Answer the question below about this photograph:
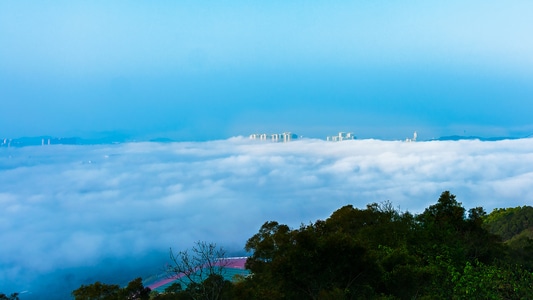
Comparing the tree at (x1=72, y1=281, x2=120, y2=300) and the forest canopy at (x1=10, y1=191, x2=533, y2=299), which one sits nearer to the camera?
the forest canopy at (x1=10, y1=191, x2=533, y2=299)

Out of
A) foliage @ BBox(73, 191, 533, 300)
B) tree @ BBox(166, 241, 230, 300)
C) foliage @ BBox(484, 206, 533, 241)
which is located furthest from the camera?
foliage @ BBox(484, 206, 533, 241)

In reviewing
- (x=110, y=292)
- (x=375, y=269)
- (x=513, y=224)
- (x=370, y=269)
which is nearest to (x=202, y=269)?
(x=370, y=269)

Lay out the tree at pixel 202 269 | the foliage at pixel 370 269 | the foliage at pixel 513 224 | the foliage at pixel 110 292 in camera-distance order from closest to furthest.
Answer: the foliage at pixel 370 269
the tree at pixel 202 269
the foliage at pixel 110 292
the foliage at pixel 513 224

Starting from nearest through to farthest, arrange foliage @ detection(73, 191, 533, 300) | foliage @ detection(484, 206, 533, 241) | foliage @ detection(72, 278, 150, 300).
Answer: foliage @ detection(73, 191, 533, 300) → foliage @ detection(72, 278, 150, 300) → foliage @ detection(484, 206, 533, 241)

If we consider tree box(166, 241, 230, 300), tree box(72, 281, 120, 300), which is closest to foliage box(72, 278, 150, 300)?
tree box(72, 281, 120, 300)

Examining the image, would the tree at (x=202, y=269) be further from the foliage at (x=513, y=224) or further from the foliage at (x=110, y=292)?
the foliage at (x=513, y=224)

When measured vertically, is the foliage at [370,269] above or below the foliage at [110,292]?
above

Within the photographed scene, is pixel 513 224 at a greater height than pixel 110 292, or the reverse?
pixel 110 292

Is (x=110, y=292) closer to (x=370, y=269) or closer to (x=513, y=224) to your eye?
(x=370, y=269)

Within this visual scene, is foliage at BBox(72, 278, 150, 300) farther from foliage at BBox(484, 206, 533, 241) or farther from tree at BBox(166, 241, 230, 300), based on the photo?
foliage at BBox(484, 206, 533, 241)

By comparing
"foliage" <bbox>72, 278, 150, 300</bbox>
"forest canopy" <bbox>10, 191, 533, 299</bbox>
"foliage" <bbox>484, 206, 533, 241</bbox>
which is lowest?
"foliage" <bbox>484, 206, 533, 241</bbox>

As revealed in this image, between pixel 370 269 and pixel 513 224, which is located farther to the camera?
pixel 513 224

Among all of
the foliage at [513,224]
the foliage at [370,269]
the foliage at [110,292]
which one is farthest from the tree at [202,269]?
the foliage at [513,224]
